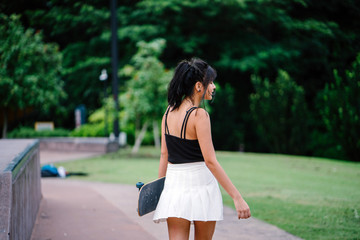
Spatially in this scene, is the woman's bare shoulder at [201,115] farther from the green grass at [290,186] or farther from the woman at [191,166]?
the green grass at [290,186]

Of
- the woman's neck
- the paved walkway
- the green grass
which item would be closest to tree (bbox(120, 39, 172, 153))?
the green grass

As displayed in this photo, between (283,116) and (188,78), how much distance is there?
19688mm

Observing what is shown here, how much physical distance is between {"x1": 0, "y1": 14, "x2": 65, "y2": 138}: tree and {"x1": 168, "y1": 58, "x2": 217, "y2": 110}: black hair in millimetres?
17166

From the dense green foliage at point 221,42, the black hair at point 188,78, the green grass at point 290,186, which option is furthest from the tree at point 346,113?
the black hair at point 188,78

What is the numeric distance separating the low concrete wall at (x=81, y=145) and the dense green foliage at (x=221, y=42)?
5819 millimetres

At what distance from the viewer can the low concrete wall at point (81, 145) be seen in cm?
1927

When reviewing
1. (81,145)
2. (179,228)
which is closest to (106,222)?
(179,228)

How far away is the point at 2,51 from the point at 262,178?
12.7 meters

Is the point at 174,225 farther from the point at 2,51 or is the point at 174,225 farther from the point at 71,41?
the point at 71,41

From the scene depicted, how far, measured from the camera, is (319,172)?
45.0 feet

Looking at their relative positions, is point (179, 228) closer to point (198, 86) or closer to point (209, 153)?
point (209, 153)

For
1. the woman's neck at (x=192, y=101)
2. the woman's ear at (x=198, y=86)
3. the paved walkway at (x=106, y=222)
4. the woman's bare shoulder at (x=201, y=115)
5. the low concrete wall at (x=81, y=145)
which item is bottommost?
the low concrete wall at (x=81, y=145)

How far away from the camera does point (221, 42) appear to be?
29359 mm

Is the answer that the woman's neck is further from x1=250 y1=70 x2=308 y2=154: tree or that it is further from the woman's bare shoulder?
x1=250 y1=70 x2=308 y2=154: tree
